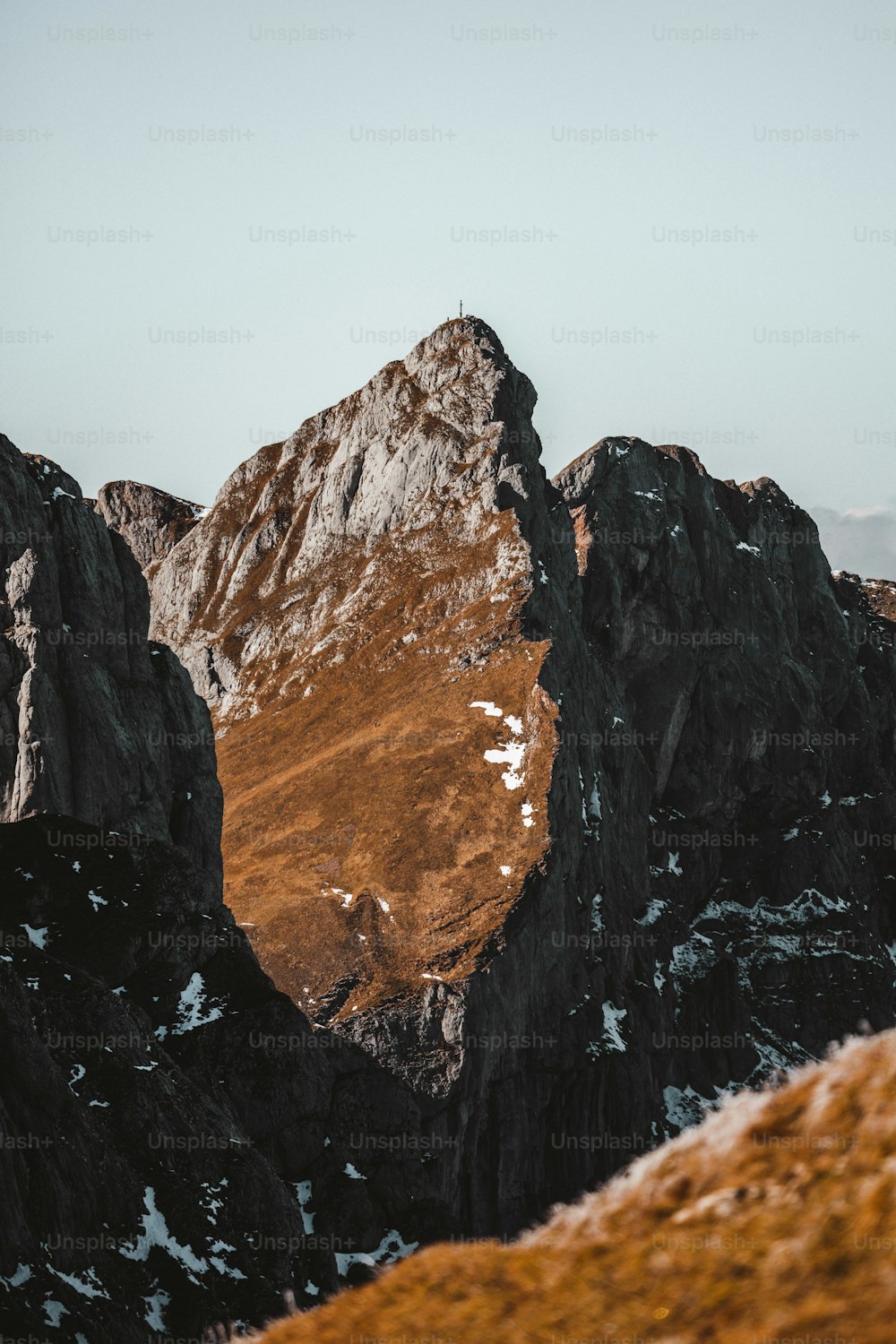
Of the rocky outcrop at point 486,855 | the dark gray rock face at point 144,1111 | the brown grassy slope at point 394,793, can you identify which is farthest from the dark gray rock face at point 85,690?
the dark gray rock face at point 144,1111

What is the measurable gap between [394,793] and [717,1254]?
12569cm

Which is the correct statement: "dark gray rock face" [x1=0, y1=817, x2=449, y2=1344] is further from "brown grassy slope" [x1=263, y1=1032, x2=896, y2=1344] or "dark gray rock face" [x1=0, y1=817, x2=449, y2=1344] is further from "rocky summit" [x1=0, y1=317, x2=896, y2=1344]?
"brown grassy slope" [x1=263, y1=1032, x2=896, y2=1344]

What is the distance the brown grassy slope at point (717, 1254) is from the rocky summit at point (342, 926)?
428cm

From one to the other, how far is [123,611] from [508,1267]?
102 m

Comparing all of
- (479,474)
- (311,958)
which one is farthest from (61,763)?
(479,474)

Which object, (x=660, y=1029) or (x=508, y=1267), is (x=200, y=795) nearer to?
(x=660, y=1029)

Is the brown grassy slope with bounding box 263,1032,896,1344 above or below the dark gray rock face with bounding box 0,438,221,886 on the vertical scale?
below

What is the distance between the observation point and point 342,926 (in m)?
116

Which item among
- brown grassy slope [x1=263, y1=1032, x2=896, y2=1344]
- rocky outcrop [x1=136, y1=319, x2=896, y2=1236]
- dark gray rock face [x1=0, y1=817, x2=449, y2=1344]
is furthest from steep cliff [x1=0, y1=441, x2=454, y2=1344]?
brown grassy slope [x1=263, y1=1032, x2=896, y2=1344]

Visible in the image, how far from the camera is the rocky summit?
165 feet

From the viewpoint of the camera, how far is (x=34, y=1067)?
4528 cm

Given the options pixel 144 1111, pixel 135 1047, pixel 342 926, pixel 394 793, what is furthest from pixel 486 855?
pixel 144 1111

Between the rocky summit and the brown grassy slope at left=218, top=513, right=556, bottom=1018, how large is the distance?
0.43 m

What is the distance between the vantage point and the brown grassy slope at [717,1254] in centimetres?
984
